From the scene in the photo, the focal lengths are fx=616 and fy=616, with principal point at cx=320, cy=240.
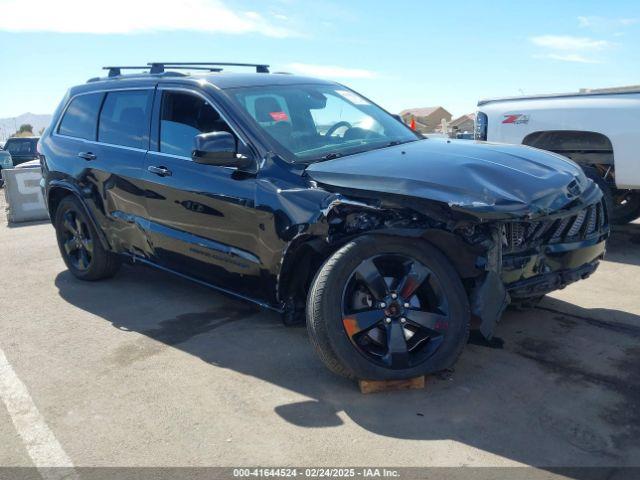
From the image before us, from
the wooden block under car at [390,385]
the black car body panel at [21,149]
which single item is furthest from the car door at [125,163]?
the black car body panel at [21,149]

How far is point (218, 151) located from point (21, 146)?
2054 centimetres

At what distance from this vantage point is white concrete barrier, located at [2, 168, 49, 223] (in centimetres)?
1078

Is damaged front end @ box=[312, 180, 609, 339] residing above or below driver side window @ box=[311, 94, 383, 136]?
below

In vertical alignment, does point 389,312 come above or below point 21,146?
below

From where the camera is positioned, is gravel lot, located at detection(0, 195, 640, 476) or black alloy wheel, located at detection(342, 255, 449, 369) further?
black alloy wheel, located at detection(342, 255, 449, 369)

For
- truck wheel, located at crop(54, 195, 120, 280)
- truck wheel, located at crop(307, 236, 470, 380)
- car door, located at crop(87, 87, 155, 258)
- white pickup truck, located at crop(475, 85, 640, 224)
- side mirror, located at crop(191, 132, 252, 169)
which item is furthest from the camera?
white pickup truck, located at crop(475, 85, 640, 224)

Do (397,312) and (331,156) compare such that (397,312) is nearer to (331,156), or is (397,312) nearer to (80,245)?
(331,156)

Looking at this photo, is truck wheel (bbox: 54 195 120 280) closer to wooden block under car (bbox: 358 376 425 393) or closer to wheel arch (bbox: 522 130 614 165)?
wooden block under car (bbox: 358 376 425 393)

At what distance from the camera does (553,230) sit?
3664 mm

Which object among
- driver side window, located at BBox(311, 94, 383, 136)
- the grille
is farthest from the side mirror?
the grille

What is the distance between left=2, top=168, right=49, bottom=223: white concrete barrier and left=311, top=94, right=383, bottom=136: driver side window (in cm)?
775

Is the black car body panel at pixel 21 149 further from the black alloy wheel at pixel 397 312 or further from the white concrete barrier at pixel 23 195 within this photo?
the black alloy wheel at pixel 397 312

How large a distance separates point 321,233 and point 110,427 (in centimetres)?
157

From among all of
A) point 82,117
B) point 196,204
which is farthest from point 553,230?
point 82,117
